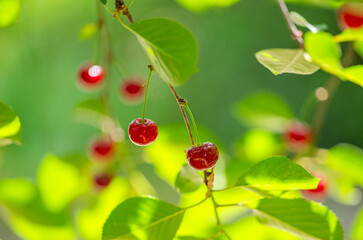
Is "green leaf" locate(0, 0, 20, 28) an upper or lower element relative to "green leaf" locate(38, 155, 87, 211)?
upper

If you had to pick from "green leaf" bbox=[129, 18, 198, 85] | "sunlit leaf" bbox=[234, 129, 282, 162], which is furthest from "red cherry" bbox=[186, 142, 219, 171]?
"sunlit leaf" bbox=[234, 129, 282, 162]

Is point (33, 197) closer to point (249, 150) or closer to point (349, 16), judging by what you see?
point (249, 150)

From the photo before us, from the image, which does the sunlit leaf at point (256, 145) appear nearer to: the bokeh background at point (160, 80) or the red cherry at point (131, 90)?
the red cherry at point (131, 90)

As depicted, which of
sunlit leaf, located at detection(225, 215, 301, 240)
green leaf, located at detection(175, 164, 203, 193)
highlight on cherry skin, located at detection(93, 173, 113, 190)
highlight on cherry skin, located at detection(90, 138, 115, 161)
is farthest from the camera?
highlight on cherry skin, located at detection(90, 138, 115, 161)

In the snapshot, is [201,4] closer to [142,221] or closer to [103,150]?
[103,150]

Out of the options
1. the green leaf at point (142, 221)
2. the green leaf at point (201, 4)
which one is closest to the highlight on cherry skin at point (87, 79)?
the green leaf at point (201, 4)

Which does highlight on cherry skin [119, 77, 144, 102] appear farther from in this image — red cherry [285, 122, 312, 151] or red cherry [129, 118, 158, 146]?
red cherry [129, 118, 158, 146]

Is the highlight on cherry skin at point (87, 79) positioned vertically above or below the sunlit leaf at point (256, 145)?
above

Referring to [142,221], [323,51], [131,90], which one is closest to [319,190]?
[131,90]
